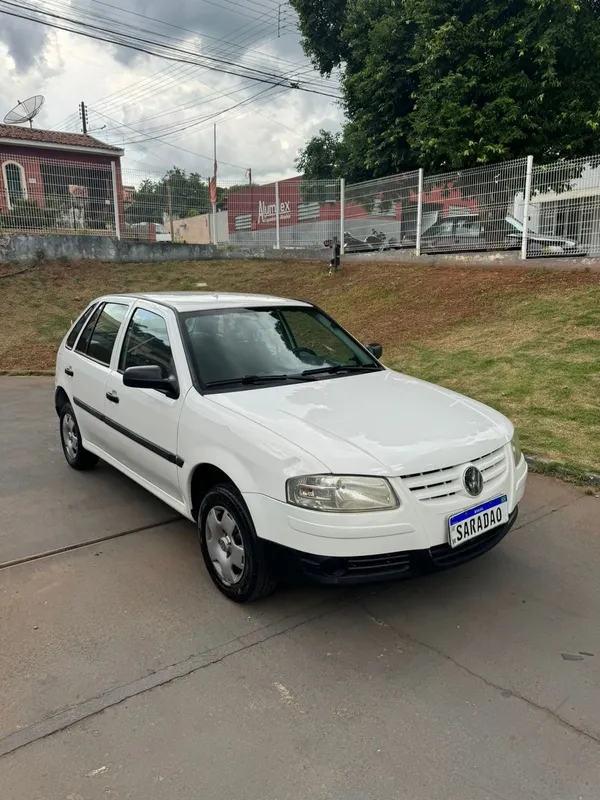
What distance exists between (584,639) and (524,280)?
9.54 meters

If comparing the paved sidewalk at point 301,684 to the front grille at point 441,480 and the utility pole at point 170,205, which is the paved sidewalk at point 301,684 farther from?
the utility pole at point 170,205

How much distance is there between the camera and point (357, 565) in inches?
105

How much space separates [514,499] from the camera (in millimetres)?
3154

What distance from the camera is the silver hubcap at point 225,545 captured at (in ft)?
9.98

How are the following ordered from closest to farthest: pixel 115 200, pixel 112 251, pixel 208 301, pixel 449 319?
pixel 208 301, pixel 449 319, pixel 115 200, pixel 112 251

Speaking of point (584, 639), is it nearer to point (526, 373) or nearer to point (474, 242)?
point (526, 373)

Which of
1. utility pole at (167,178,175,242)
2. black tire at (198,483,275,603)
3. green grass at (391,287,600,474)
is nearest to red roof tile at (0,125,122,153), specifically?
utility pole at (167,178,175,242)

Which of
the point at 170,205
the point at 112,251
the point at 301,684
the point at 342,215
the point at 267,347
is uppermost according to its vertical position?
the point at 170,205

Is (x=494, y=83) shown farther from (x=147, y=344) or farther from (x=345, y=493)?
(x=345, y=493)

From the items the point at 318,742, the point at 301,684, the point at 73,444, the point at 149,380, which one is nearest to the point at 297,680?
the point at 301,684

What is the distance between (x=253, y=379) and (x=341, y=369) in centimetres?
70

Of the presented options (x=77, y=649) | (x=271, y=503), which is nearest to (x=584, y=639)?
(x=271, y=503)

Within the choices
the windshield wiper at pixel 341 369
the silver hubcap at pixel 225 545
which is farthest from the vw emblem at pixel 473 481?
the windshield wiper at pixel 341 369

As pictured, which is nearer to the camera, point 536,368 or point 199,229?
point 536,368
